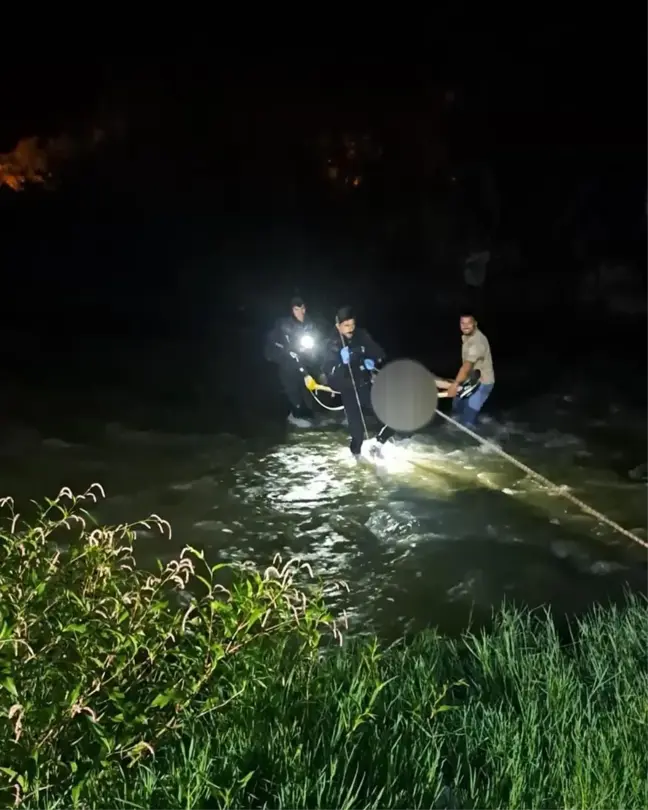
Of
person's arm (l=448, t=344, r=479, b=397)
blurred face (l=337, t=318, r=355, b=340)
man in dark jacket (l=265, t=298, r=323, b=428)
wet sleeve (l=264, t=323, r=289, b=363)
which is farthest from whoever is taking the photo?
wet sleeve (l=264, t=323, r=289, b=363)

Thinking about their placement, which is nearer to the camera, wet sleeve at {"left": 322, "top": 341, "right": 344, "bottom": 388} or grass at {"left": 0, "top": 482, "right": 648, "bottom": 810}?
grass at {"left": 0, "top": 482, "right": 648, "bottom": 810}

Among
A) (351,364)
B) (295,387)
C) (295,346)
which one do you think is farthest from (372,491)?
(295,387)

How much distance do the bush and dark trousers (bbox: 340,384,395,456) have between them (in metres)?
5.53

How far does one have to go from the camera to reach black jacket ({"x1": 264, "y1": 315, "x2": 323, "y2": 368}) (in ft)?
36.3

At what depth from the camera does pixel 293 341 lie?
438 inches

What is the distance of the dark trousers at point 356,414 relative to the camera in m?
9.70

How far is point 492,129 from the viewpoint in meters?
25.0

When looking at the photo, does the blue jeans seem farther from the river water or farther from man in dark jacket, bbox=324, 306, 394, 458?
man in dark jacket, bbox=324, 306, 394, 458

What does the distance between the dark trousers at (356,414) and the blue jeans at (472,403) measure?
1.12m

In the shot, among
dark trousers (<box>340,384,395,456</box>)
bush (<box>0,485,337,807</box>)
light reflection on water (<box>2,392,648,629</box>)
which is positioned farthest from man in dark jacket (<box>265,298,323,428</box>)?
bush (<box>0,485,337,807</box>)

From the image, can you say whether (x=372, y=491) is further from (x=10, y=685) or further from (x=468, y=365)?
(x=10, y=685)

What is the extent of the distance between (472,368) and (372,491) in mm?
2182

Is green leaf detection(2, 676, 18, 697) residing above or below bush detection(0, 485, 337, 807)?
above

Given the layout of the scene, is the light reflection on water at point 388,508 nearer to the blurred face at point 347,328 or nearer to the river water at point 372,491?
the river water at point 372,491
